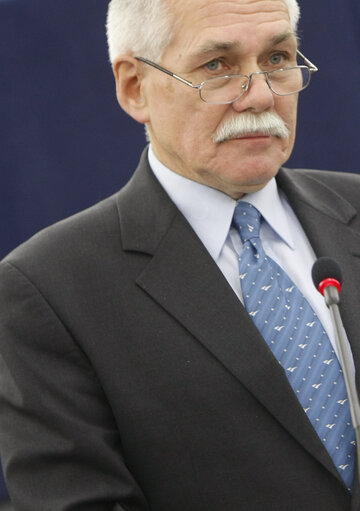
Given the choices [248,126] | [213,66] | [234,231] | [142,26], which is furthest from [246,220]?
[142,26]

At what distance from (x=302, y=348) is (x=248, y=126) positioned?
0.38m

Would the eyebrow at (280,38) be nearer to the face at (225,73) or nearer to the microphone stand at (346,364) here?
the face at (225,73)

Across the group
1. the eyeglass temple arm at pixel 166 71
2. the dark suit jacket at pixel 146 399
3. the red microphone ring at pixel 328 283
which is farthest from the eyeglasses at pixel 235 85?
the red microphone ring at pixel 328 283

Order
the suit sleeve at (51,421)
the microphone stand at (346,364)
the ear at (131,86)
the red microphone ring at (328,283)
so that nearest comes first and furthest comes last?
1. the microphone stand at (346,364)
2. the red microphone ring at (328,283)
3. the suit sleeve at (51,421)
4. the ear at (131,86)

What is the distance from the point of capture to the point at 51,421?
137 cm

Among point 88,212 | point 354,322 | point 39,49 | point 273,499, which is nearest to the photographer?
point 273,499

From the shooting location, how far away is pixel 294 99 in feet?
5.03

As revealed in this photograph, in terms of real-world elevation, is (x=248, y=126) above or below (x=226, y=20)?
below

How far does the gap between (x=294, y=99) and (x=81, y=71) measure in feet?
2.69

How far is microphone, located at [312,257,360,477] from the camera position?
3.57 ft

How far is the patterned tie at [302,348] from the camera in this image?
4.60 feet

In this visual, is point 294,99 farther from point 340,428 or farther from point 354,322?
point 340,428

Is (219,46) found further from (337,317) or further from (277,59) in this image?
(337,317)

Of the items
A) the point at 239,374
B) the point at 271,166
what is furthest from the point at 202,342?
the point at 271,166
